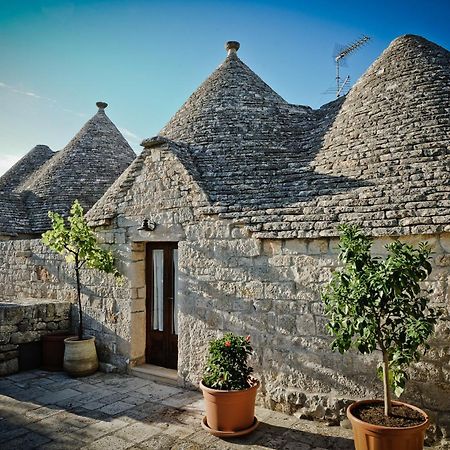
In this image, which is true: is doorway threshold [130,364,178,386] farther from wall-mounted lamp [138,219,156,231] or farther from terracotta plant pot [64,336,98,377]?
wall-mounted lamp [138,219,156,231]

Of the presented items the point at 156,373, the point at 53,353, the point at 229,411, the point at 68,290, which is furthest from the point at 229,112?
the point at 53,353

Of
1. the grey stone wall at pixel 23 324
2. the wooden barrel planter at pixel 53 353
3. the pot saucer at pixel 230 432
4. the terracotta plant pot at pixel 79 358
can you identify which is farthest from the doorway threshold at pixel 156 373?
the grey stone wall at pixel 23 324

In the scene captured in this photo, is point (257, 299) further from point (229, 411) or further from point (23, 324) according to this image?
point (23, 324)

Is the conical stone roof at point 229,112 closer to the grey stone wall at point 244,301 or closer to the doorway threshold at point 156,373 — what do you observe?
the grey stone wall at point 244,301

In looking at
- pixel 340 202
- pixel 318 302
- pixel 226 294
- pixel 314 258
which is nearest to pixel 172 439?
pixel 226 294

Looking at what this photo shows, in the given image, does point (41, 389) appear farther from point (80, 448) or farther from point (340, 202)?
point (340, 202)

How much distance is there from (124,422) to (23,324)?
132 inches

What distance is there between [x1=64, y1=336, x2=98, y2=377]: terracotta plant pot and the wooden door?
0.98 m

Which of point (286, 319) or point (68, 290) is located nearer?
point (286, 319)

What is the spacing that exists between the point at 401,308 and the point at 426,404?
1.49 metres

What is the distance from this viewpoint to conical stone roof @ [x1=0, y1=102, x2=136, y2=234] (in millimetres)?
11148

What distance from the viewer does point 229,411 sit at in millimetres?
4137

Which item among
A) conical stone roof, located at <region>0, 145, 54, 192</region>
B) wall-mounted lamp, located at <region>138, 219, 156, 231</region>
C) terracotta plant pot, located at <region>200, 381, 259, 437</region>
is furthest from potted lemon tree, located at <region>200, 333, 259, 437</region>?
conical stone roof, located at <region>0, 145, 54, 192</region>

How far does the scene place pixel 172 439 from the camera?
4.08 metres
